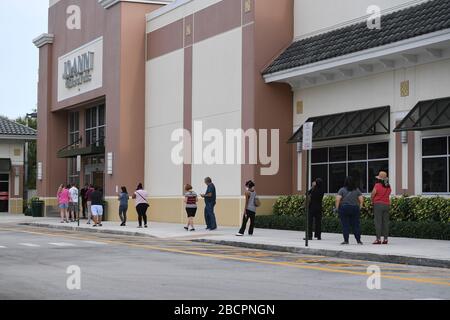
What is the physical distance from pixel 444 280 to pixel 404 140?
11.5 metres

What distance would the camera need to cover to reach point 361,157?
85.1 ft

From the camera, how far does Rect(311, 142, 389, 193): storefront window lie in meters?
25.2

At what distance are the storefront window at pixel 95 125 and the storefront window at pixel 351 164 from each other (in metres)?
15.6

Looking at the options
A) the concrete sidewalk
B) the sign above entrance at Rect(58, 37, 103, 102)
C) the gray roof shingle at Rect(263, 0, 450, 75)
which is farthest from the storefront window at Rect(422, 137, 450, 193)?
the sign above entrance at Rect(58, 37, 103, 102)

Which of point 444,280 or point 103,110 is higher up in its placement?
point 103,110

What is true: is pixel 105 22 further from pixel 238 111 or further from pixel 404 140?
pixel 404 140

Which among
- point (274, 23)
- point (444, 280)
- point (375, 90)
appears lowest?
point (444, 280)

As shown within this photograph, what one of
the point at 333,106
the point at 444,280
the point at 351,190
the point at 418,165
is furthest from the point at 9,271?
the point at 333,106

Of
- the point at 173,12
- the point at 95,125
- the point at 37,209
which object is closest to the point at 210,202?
the point at 173,12

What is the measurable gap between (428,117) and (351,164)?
4.47 meters

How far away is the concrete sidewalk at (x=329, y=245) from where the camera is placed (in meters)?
16.4

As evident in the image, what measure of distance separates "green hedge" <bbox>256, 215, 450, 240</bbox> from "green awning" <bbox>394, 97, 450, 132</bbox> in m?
2.70

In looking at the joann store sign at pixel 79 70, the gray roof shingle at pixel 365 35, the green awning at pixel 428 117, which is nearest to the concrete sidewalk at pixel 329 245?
the green awning at pixel 428 117

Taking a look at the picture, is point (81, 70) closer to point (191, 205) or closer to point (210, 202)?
point (191, 205)
